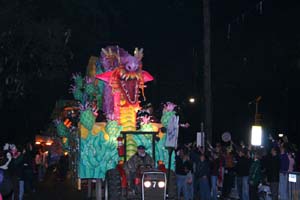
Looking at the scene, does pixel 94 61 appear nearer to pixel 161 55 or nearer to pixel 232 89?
pixel 232 89

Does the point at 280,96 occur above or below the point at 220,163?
above

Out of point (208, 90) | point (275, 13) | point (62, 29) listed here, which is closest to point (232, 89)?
point (275, 13)

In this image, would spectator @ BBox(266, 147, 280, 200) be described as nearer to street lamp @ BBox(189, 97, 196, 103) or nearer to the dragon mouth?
the dragon mouth

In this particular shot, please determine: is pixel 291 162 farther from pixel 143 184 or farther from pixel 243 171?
pixel 143 184

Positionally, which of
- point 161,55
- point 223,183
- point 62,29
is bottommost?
point 223,183

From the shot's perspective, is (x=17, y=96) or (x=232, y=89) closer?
(x=17, y=96)

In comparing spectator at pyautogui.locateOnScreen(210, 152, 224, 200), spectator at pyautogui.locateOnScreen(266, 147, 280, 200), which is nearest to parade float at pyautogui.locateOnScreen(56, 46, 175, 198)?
spectator at pyautogui.locateOnScreen(210, 152, 224, 200)

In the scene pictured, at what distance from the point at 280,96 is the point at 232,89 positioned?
5.18 m

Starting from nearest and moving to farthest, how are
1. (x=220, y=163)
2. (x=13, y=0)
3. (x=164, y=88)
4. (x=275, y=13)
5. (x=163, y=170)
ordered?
(x=13, y=0)
(x=163, y=170)
(x=220, y=163)
(x=275, y=13)
(x=164, y=88)

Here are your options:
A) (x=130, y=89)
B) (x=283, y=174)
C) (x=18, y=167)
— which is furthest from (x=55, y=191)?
(x=283, y=174)

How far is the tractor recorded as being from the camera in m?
18.5

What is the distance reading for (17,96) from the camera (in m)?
18.1

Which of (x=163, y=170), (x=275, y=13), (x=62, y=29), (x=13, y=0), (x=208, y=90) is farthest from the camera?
(x=275, y=13)

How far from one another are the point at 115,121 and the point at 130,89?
135cm
